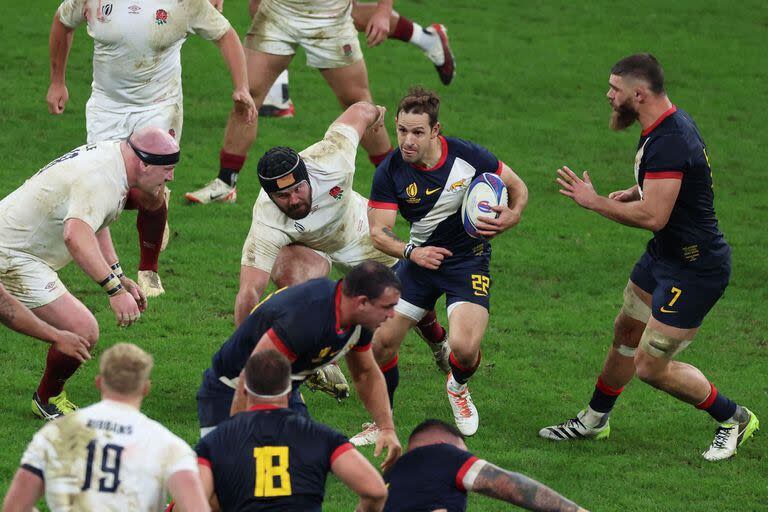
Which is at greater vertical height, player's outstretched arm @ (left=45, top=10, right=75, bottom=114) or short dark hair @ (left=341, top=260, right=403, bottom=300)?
short dark hair @ (left=341, top=260, right=403, bottom=300)

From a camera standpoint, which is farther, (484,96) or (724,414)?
(484,96)

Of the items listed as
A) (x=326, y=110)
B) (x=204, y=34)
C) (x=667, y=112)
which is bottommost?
(x=326, y=110)

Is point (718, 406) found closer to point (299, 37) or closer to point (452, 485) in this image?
point (452, 485)

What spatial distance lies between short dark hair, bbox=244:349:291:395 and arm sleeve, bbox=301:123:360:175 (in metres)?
3.66

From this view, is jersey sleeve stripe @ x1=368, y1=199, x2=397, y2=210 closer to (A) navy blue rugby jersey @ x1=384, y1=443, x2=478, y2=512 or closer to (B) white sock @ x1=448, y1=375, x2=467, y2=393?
(B) white sock @ x1=448, y1=375, x2=467, y2=393

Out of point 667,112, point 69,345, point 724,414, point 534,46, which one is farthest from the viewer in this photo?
point 534,46

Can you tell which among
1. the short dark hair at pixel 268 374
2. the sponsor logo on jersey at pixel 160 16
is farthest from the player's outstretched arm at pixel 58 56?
the short dark hair at pixel 268 374

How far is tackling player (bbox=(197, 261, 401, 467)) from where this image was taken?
22.1ft

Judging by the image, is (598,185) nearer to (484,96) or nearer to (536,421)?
(484,96)

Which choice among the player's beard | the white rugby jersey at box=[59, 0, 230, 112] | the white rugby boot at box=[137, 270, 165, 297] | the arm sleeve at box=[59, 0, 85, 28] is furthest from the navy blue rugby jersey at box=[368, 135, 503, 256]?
the arm sleeve at box=[59, 0, 85, 28]

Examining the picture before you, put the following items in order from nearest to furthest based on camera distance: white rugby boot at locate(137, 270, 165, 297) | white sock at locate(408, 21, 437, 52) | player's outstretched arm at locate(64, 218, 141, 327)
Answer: player's outstretched arm at locate(64, 218, 141, 327) → white rugby boot at locate(137, 270, 165, 297) → white sock at locate(408, 21, 437, 52)

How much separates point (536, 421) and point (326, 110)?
325 inches

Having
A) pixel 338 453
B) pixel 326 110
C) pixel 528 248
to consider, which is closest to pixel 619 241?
pixel 528 248

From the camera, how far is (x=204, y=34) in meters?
11.2
